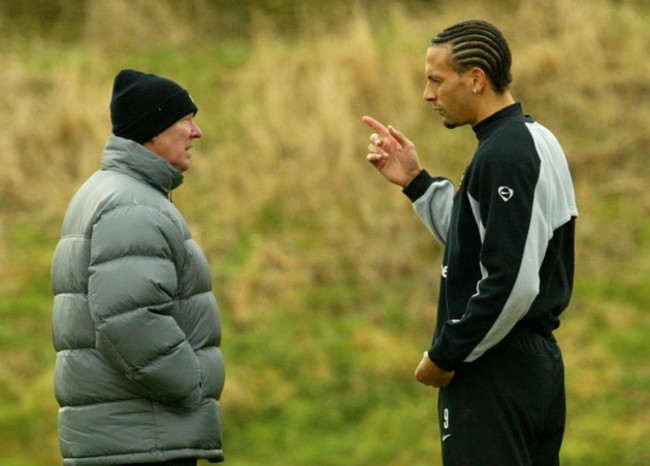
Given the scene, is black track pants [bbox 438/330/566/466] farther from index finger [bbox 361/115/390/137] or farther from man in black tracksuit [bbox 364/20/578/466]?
index finger [bbox 361/115/390/137]

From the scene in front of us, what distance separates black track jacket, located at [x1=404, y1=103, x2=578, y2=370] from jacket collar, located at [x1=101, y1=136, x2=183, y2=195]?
911mm

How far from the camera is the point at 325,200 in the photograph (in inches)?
369

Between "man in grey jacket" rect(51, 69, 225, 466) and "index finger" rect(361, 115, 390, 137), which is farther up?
"index finger" rect(361, 115, 390, 137)

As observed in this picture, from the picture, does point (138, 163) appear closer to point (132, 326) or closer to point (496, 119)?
point (132, 326)

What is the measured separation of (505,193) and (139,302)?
3.63ft

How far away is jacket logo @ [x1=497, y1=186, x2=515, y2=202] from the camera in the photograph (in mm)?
3426

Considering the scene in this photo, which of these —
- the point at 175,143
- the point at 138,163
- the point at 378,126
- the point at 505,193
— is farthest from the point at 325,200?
the point at 505,193

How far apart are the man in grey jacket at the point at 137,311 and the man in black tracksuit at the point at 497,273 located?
2.33ft

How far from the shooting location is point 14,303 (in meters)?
8.64

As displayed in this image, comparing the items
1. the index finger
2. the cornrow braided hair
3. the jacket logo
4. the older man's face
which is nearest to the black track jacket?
the jacket logo

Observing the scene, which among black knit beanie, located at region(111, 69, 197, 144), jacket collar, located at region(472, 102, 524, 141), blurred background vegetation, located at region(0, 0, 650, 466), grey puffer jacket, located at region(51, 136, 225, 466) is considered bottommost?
grey puffer jacket, located at region(51, 136, 225, 466)

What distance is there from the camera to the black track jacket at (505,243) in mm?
3432

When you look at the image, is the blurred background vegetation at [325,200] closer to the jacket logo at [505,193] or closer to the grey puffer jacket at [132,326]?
the grey puffer jacket at [132,326]

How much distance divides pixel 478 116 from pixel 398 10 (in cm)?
870
